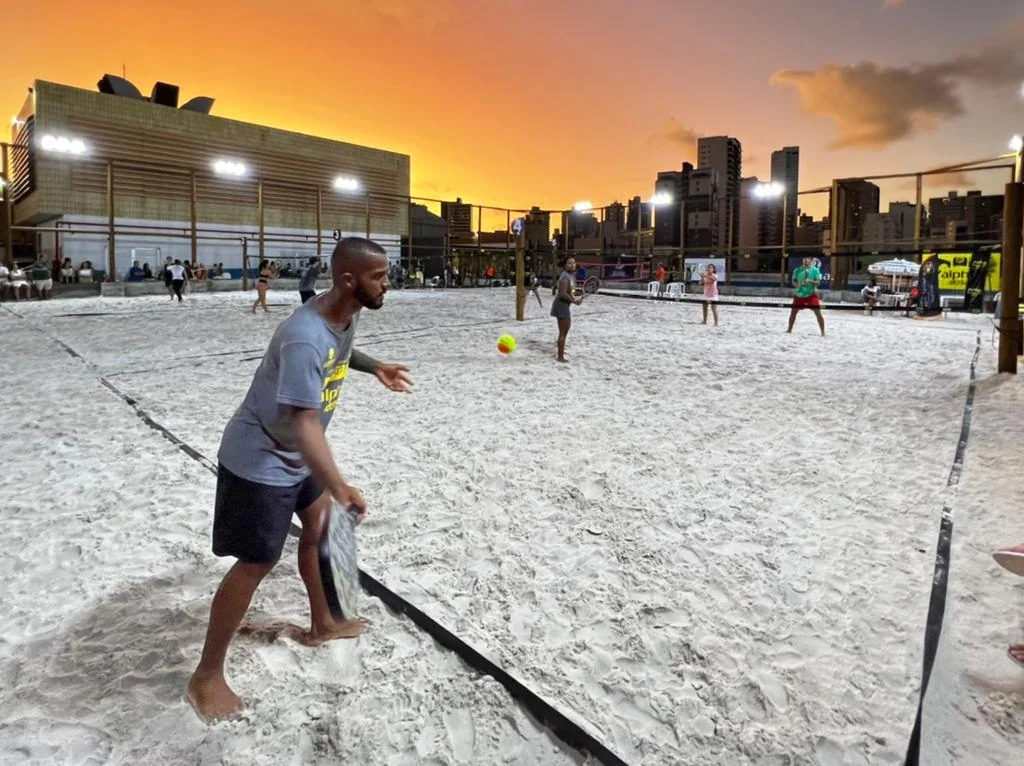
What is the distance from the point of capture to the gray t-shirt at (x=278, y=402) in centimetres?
203

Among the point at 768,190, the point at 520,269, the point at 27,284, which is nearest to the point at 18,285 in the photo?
the point at 27,284

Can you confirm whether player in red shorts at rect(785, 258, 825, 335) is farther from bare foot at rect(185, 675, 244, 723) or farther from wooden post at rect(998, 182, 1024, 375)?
bare foot at rect(185, 675, 244, 723)

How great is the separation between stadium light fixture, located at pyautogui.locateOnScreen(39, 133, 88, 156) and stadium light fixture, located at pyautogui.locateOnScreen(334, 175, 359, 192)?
11886 millimetres

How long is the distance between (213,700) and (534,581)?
156cm

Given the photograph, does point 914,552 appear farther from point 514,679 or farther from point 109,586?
point 109,586

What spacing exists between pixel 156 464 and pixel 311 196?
33725 mm

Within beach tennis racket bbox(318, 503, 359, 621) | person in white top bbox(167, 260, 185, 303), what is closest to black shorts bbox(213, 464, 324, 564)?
beach tennis racket bbox(318, 503, 359, 621)

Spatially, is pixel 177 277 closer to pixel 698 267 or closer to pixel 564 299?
pixel 564 299

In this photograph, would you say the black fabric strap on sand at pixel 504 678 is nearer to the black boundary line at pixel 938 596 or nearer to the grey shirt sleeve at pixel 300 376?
the black boundary line at pixel 938 596

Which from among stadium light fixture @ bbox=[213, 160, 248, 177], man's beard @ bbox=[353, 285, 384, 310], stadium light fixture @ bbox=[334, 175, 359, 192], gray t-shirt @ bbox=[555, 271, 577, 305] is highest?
stadium light fixture @ bbox=[334, 175, 359, 192]

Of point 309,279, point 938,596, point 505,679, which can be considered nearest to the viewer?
point 505,679

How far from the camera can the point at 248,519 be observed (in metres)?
2.16

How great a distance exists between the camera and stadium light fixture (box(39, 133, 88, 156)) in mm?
26984

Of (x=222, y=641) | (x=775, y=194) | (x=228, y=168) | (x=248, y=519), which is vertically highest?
(x=228, y=168)
